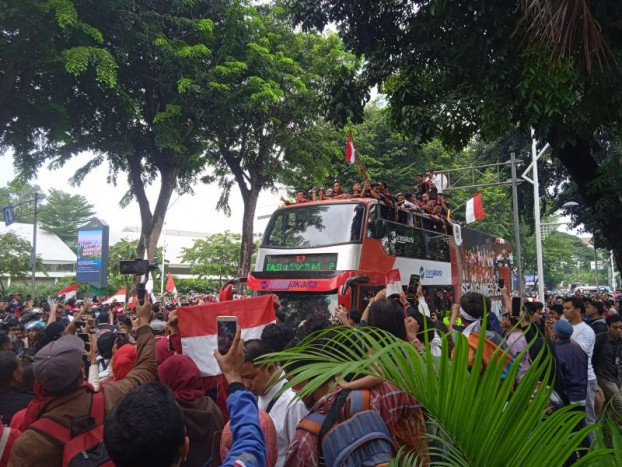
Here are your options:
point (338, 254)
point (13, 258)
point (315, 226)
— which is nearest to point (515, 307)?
point (338, 254)

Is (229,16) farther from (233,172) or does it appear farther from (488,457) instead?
(488,457)

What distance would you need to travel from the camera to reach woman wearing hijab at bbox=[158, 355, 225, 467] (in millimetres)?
2850

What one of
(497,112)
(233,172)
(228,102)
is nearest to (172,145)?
(228,102)

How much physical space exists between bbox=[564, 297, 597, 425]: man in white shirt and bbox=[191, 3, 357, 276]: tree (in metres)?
11.6

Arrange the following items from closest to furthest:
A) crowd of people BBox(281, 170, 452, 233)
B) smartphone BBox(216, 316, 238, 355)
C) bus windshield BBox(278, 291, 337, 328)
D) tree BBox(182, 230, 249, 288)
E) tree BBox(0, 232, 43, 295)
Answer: smartphone BBox(216, 316, 238, 355)
bus windshield BBox(278, 291, 337, 328)
crowd of people BBox(281, 170, 452, 233)
tree BBox(0, 232, 43, 295)
tree BBox(182, 230, 249, 288)

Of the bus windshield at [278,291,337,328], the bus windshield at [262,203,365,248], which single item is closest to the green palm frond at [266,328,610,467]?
the bus windshield at [278,291,337,328]

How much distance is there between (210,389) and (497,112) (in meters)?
4.01

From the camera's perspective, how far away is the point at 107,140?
1625cm

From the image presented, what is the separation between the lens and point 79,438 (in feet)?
7.04

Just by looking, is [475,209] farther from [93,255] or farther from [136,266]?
[136,266]

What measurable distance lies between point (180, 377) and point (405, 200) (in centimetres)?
993

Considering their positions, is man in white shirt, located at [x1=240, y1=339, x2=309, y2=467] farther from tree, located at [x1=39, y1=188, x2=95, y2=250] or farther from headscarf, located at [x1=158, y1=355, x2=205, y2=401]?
tree, located at [x1=39, y1=188, x2=95, y2=250]

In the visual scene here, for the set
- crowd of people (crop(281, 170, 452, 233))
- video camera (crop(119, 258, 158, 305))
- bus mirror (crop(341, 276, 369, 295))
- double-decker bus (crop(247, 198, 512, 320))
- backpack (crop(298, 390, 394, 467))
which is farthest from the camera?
crowd of people (crop(281, 170, 452, 233))

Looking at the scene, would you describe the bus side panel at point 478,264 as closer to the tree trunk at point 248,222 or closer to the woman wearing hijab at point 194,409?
the tree trunk at point 248,222
